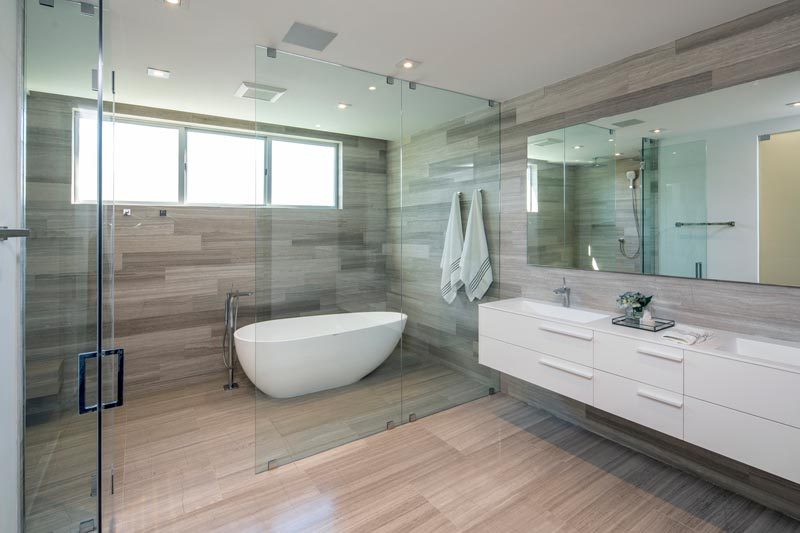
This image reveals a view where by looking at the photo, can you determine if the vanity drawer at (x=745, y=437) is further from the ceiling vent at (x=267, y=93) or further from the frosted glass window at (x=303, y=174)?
the ceiling vent at (x=267, y=93)

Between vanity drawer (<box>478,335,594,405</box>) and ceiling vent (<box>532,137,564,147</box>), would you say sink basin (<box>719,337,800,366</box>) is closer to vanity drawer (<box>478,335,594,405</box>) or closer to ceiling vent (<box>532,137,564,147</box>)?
vanity drawer (<box>478,335,594,405</box>)

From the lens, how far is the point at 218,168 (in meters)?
4.00

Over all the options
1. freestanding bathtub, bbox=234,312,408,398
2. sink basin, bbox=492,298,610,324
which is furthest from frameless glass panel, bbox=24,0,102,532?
sink basin, bbox=492,298,610,324

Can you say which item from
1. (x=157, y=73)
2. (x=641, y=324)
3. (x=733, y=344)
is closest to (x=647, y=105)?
(x=641, y=324)

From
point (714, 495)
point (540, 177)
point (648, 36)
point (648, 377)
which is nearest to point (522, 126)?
point (540, 177)

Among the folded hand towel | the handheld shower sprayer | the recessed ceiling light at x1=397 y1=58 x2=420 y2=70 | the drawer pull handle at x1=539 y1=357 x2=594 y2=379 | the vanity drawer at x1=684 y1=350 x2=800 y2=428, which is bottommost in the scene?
the drawer pull handle at x1=539 y1=357 x2=594 y2=379

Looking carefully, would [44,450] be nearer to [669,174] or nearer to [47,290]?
[47,290]

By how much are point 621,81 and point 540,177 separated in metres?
0.82

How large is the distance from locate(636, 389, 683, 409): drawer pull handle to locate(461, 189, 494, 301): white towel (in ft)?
4.91

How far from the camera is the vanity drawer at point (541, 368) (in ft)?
7.89

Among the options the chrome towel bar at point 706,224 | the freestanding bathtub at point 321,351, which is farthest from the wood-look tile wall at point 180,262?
the chrome towel bar at point 706,224

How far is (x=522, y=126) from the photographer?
131 inches

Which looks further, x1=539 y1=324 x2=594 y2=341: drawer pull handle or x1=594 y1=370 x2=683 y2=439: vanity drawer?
x1=539 y1=324 x2=594 y2=341: drawer pull handle

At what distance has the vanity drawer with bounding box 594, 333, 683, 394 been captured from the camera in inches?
78.4
